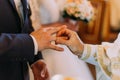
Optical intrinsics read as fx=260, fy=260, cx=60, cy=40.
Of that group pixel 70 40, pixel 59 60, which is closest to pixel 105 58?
→ pixel 70 40

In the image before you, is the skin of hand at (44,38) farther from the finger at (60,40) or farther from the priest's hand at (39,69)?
the priest's hand at (39,69)

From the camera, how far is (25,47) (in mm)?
893

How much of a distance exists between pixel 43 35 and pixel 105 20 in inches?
80.6

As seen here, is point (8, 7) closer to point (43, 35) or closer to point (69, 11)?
point (43, 35)

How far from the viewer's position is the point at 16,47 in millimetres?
881

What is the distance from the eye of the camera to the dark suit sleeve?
87 centimetres

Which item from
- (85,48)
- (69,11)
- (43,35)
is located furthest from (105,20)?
(43,35)

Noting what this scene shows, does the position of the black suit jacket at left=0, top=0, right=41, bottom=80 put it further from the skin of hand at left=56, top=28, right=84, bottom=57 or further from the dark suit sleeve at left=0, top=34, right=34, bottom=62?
the skin of hand at left=56, top=28, right=84, bottom=57

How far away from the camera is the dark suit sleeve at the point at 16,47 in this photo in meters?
0.87

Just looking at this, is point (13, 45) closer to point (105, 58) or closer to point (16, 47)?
point (16, 47)

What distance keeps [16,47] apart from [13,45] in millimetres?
12

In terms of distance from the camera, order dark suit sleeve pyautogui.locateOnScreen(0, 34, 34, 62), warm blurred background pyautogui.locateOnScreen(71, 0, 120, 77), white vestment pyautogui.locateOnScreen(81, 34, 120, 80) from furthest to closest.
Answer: warm blurred background pyautogui.locateOnScreen(71, 0, 120, 77)
white vestment pyautogui.locateOnScreen(81, 34, 120, 80)
dark suit sleeve pyautogui.locateOnScreen(0, 34, 34, 62)

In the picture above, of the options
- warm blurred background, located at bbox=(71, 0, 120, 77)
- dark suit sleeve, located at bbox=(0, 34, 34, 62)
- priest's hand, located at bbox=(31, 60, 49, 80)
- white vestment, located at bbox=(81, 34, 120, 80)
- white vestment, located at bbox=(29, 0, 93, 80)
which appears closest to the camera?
dark suit sleeve, located at bbox=(0, 34, 34, 62)

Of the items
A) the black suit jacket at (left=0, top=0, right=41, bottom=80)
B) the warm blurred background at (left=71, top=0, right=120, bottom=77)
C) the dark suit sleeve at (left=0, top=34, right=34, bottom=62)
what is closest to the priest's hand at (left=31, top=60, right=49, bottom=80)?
the black suit jacket at (left=0, top=0, right=41, bottom=80)
